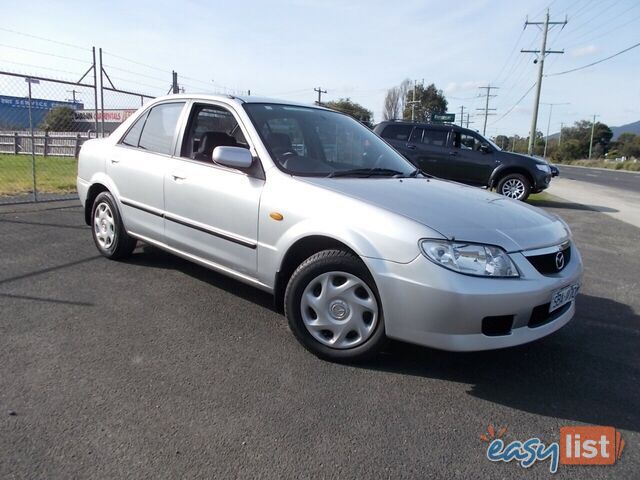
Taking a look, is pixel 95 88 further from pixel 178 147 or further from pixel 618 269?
pixel 618 269

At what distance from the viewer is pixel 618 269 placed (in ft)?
19.2

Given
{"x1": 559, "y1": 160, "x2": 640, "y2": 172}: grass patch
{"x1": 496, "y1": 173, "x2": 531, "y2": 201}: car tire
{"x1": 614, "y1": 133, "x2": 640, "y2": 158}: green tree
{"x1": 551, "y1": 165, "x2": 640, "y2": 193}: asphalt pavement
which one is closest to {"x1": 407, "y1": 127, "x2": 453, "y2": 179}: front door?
{"x1": 496, "y1": 173, "x2": 531, "y2": 201}: car tire

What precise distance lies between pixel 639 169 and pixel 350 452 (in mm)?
56078

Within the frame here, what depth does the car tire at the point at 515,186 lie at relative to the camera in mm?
11617

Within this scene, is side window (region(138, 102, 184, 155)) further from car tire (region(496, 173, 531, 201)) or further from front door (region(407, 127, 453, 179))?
car tire (region(496, 173, 531, 201))

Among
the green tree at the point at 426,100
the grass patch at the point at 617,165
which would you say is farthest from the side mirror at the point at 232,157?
the green tree at the point at 426,100

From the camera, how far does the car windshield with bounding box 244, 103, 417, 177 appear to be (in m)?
3.58

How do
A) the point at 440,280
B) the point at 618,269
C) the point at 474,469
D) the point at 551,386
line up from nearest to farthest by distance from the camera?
the point at 474,469
the point at 440,280
the point at 551,386
the point at 618,269

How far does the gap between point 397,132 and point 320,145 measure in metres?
8.93

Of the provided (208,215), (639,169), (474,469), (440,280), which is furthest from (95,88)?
(639,169)

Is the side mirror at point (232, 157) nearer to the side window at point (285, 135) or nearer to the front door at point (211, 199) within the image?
the front door at point (211, 199)

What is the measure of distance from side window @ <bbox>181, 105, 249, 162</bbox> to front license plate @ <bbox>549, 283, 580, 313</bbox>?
2.41m

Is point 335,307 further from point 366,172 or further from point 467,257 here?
point 366,172

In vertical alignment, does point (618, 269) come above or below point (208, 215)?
below
